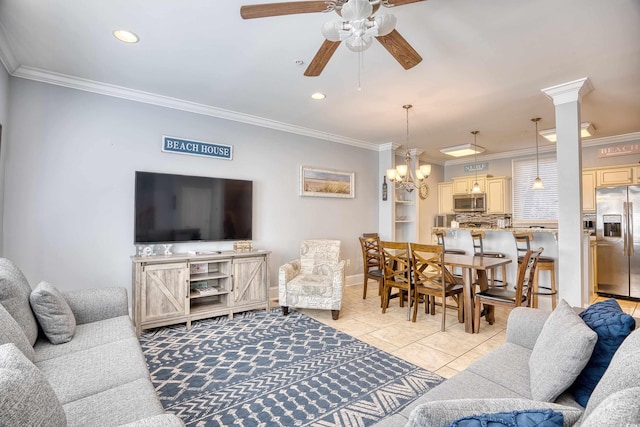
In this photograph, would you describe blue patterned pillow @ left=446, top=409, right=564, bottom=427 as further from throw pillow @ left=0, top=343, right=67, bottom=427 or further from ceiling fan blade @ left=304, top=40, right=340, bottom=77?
ceiling fan blade @ left=304, top=40, right=340, bottom=77

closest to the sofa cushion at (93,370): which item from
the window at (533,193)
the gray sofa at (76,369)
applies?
the gray sofa at (76,369)

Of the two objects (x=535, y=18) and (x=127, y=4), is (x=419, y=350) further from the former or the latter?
(x=127, y=4)

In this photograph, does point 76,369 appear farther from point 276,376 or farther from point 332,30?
point 332,30

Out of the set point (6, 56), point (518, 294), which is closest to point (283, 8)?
point (6, 56)

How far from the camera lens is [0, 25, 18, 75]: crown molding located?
254 centimetres

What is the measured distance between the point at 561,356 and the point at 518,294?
1.94 meters

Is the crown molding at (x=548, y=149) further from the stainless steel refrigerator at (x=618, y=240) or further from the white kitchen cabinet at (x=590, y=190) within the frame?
the stainless steel refrigerator at (x=618, y=240)

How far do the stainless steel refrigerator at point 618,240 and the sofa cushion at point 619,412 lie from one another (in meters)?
5.72

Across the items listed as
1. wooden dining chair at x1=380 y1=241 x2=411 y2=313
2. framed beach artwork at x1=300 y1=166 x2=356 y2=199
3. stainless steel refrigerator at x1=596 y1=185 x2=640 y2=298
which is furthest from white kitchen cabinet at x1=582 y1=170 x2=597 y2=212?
framed beach artwork at x1=300 y1=166 x2=356 y2=199

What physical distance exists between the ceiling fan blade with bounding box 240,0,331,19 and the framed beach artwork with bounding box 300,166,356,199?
128 inches

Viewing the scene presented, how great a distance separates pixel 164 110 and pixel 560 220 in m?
4.82

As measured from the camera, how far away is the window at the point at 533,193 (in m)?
6.10

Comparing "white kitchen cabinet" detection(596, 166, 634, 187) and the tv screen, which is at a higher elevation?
"white kitchen cabinet" detection(596, 166, 634, 187)

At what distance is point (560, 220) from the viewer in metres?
3.37
